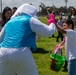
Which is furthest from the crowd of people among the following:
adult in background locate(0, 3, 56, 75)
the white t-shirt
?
the white t-shirt

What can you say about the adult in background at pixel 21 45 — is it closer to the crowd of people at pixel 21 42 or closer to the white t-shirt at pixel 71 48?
the crowd of people at pixel 21 42

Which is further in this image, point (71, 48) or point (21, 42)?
point (71, 48)

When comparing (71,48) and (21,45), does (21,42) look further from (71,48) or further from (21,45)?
(71,48)

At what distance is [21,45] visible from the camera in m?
4.51

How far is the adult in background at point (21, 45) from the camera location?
14.7 feet

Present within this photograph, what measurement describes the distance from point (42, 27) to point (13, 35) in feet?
1.47

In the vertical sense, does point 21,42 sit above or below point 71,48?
above

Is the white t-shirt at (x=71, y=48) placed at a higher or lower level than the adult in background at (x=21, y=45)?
lower

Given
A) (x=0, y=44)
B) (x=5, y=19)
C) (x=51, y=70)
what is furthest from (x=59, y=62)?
(x=0, y=44)

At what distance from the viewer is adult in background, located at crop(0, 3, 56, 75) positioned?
4469 millimetres

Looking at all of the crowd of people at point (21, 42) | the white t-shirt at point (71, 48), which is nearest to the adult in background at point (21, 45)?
the crowd of people at point (21, 42)

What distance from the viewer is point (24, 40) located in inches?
177

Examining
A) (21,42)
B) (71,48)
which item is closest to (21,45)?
(21,42)

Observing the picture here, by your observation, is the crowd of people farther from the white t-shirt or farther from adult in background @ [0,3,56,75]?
the white t-shirt
